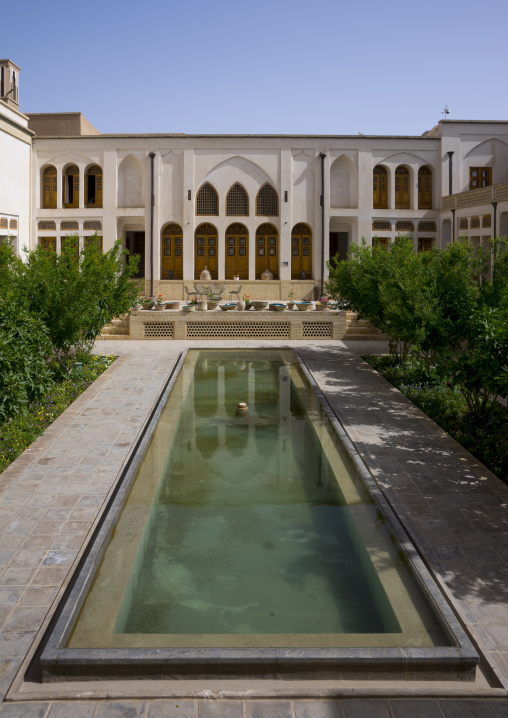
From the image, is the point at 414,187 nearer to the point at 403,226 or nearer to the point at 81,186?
the point at 403,226

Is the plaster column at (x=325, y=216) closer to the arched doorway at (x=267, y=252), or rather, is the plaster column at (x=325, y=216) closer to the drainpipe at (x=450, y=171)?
the arched doorway at (x=267, y=252)

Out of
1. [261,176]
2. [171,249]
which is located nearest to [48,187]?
[171,249]

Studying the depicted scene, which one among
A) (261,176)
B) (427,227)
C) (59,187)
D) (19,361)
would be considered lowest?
(19,361)

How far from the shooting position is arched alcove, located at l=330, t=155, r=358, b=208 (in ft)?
79.7

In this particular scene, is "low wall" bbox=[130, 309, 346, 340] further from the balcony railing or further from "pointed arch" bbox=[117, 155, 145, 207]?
"pointed arch" bbox=[117, 155, 145, 207]

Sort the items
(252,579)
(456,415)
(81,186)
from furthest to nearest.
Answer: (81,186) < (456,415) < (252,579)

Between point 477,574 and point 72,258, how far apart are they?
374 inches

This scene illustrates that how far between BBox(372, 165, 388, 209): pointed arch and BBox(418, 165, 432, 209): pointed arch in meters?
1.21

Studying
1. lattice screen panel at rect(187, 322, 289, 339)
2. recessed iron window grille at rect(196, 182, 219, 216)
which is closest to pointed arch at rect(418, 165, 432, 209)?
recessed iron window grille at rect(196, 182, 219, 216)

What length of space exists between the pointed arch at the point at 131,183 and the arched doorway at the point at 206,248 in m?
2.31

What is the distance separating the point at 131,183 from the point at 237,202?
12.7ft

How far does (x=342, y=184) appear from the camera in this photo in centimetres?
2444

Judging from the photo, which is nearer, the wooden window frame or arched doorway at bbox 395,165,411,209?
the wooden window frame

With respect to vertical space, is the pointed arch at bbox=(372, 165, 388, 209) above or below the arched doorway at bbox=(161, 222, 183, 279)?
above
